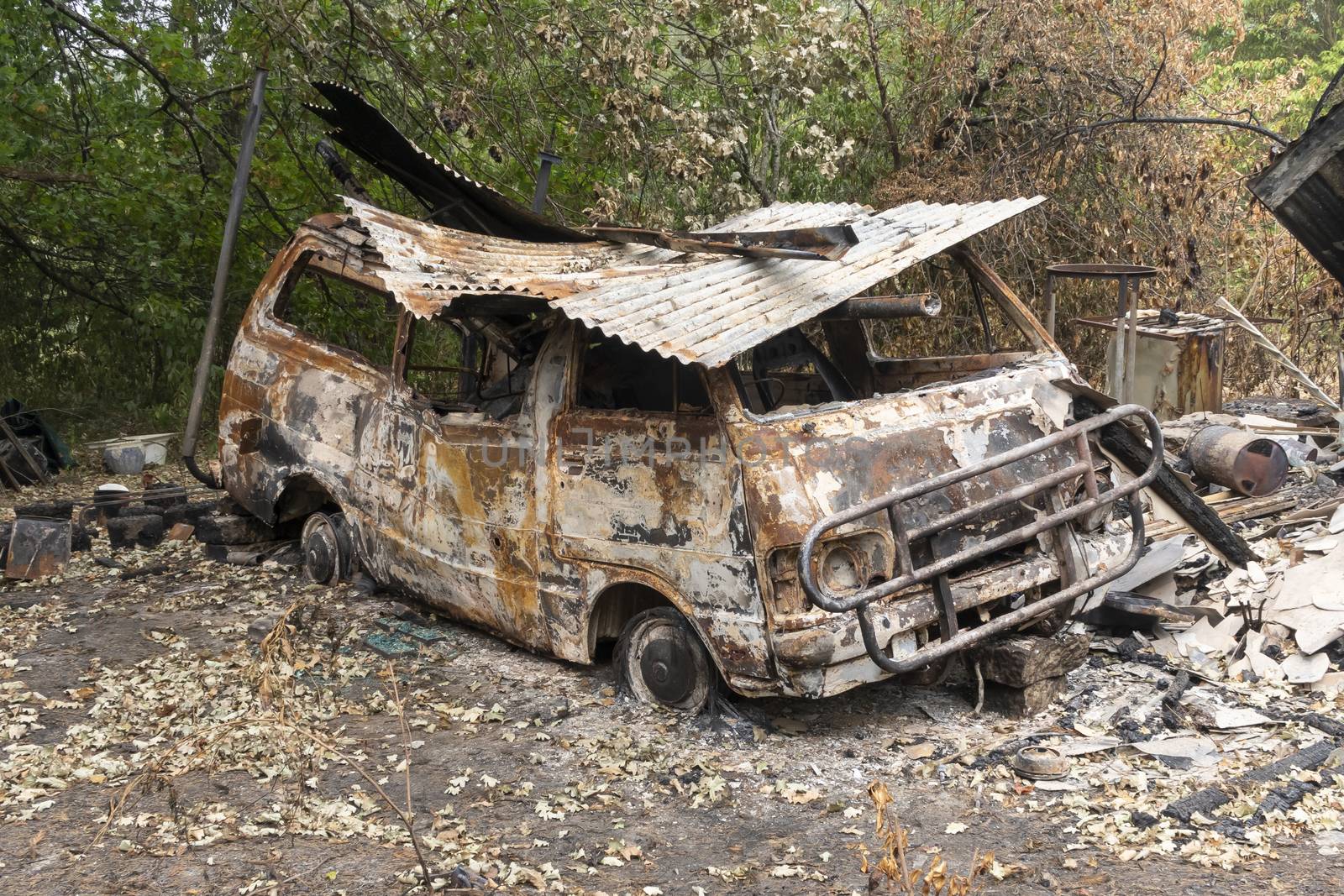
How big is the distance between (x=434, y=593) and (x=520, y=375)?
1.24 m

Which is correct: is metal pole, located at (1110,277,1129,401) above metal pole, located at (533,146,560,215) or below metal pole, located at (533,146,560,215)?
below

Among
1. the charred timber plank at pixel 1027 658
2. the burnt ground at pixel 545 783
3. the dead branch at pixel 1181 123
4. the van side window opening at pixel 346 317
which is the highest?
the dead branch at pixel 1181 123

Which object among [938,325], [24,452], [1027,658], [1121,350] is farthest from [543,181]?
[24,452]

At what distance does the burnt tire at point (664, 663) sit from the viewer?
4.80m

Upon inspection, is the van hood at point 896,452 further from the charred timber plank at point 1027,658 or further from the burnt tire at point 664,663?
the burnt tire at point 664,663

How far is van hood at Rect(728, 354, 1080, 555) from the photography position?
4.28 m

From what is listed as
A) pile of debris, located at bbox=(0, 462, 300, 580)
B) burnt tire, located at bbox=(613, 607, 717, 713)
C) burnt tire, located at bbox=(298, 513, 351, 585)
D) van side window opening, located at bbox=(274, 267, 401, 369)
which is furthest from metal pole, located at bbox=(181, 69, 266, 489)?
burnt tire, located at bbox=(613, 607, 717, 713)

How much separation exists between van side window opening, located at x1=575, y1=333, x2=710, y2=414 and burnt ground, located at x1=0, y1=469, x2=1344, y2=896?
1.32 m

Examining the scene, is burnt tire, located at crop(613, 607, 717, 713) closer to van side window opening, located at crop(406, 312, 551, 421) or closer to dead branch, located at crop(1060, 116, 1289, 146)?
van side window opening, located at crop(406, 312, 551, 421)

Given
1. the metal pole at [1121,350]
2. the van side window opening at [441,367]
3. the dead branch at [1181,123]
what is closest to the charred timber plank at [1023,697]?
the van side window opening at [441,367]

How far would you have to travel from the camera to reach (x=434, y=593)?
5.93 metres

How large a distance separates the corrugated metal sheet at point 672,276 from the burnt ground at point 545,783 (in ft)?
5.18

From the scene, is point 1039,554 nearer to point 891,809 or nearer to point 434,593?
point 891,809

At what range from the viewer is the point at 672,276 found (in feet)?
15.9
